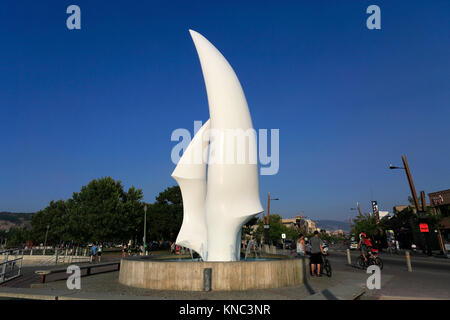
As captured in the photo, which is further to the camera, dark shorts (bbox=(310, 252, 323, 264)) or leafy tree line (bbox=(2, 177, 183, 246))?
leafy tree line (bbox=(2, 177, 183, 246))

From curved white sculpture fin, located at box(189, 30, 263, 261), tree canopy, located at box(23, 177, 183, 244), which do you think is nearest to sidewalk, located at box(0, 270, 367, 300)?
curved white sculpture fin, located at box(189, 30, 263, 261)

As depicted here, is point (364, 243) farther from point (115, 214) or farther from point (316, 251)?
point (115, 214)

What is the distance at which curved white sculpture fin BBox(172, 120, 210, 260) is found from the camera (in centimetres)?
1319

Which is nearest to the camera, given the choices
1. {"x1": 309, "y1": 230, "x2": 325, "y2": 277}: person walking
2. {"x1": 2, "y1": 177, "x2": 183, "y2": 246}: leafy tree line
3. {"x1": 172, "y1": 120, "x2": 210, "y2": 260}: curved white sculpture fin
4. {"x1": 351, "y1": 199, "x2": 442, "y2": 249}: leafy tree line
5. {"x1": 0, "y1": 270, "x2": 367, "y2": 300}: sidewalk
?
{"x1": 0, "y1": 270, "x2": 367, "y2": 300}: sidewalk

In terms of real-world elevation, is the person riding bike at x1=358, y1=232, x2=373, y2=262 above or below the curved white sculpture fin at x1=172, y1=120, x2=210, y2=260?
below

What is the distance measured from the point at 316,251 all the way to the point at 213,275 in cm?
498

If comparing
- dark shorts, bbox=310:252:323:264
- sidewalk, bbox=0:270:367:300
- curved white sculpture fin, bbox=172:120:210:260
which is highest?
curved white sculpture fin, bbox=172:120:210:260

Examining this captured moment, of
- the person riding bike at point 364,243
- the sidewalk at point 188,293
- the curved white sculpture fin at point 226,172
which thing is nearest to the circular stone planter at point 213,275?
the sidewalk at point 188,293

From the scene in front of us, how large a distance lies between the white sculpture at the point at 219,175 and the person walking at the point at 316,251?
2.33m

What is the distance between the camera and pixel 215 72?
12.6m

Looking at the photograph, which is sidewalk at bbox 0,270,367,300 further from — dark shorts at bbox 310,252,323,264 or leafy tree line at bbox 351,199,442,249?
leafy tree line at bbox 351,199,442,249
